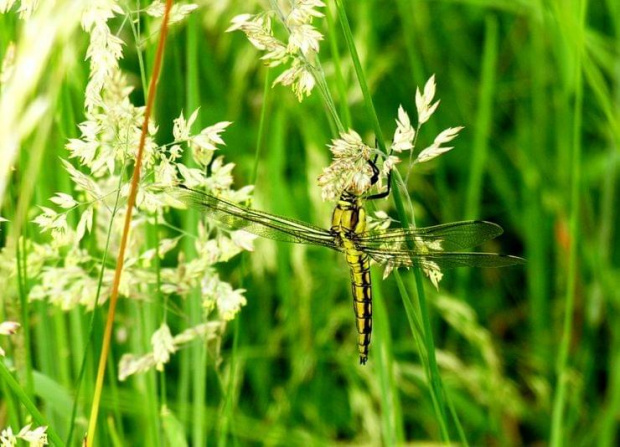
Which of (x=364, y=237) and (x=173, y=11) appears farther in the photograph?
(x=364, y=237)

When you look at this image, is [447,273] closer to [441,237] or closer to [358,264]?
[358,264]

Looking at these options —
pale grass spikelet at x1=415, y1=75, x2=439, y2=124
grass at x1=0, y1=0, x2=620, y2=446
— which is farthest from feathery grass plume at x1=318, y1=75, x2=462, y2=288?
grass at x1=0, y1=0, x2=620, y2=446

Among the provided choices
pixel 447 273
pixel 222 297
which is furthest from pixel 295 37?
pixel 447 273

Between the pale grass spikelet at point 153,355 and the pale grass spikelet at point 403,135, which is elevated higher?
the pale grass spikelet at point 403,135

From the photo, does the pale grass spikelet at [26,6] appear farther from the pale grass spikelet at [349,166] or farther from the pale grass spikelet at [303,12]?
the pale grass spikelet at [349,166]

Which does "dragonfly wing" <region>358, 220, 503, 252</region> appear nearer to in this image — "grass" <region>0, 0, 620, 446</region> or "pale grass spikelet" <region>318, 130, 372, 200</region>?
"pale grass spikelet" <region>318, 130, 372, 200</region>

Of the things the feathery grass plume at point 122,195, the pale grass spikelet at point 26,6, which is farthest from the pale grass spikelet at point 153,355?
the pale grass spikelet at point 26,6

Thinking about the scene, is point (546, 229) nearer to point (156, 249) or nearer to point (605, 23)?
point (605, 23)
